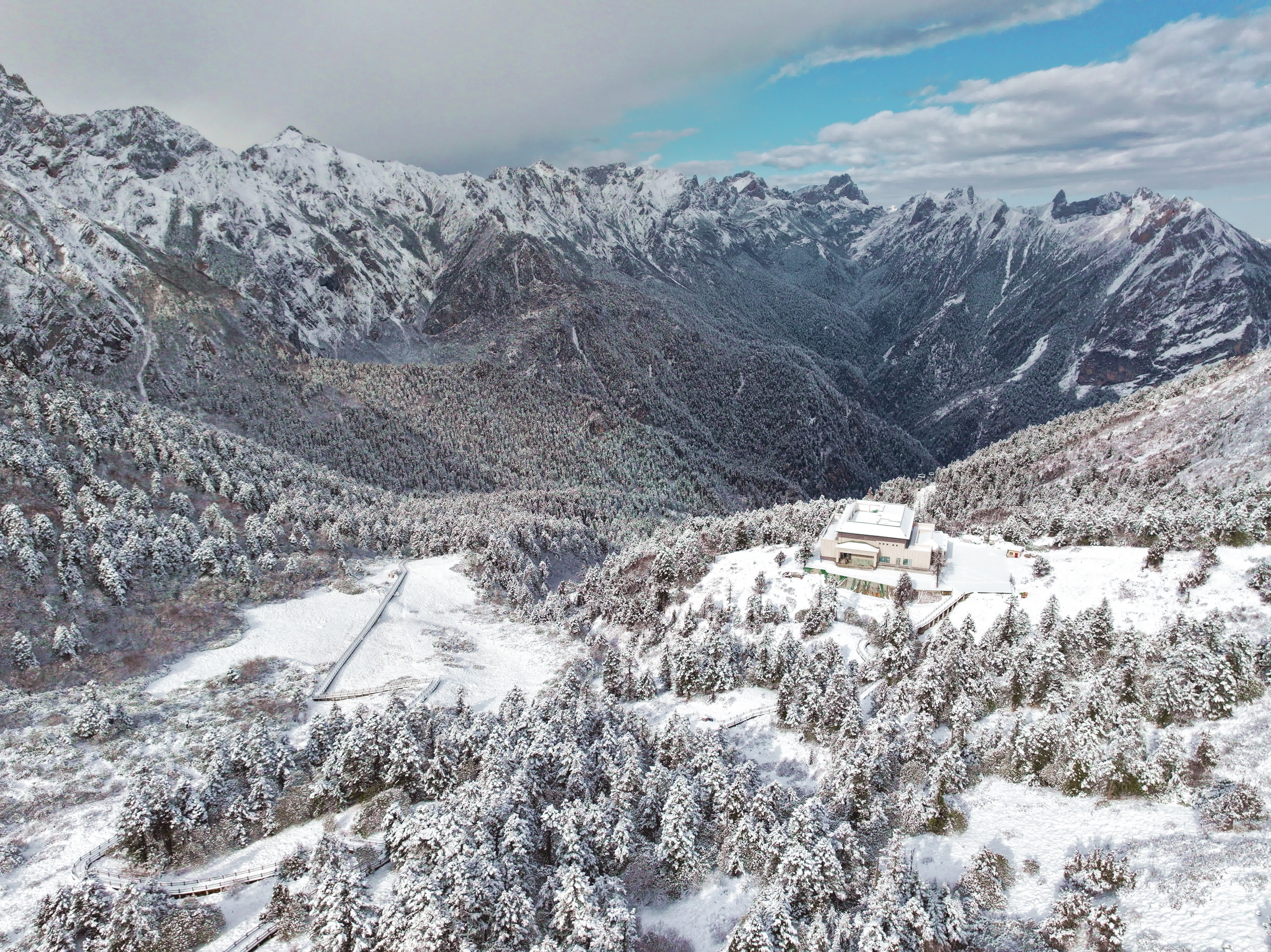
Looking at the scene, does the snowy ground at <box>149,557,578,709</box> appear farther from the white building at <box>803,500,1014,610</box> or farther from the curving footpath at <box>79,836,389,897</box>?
the white building at <box>803,500,1014,610</box>

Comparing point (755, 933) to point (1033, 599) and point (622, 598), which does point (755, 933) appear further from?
point (622, 598)

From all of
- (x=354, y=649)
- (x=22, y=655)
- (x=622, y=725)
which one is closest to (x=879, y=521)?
(x=622, y=725)

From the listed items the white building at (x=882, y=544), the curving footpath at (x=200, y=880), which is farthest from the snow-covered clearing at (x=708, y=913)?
the white building at (x=882, y=544)

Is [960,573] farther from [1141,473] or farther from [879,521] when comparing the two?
[1141,473]

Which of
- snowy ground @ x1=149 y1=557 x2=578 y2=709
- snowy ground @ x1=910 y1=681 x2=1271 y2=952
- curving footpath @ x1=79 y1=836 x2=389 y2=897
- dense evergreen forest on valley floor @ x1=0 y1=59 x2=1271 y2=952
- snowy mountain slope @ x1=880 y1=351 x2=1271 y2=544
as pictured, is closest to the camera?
snowy ground @ x1=910 y1=681 x2=1271 y2=952

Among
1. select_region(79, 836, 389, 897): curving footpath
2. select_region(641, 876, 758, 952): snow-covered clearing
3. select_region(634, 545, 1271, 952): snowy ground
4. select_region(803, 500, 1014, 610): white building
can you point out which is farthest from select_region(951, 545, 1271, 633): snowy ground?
select_region(79, 836, 389, 897): curving footpath
